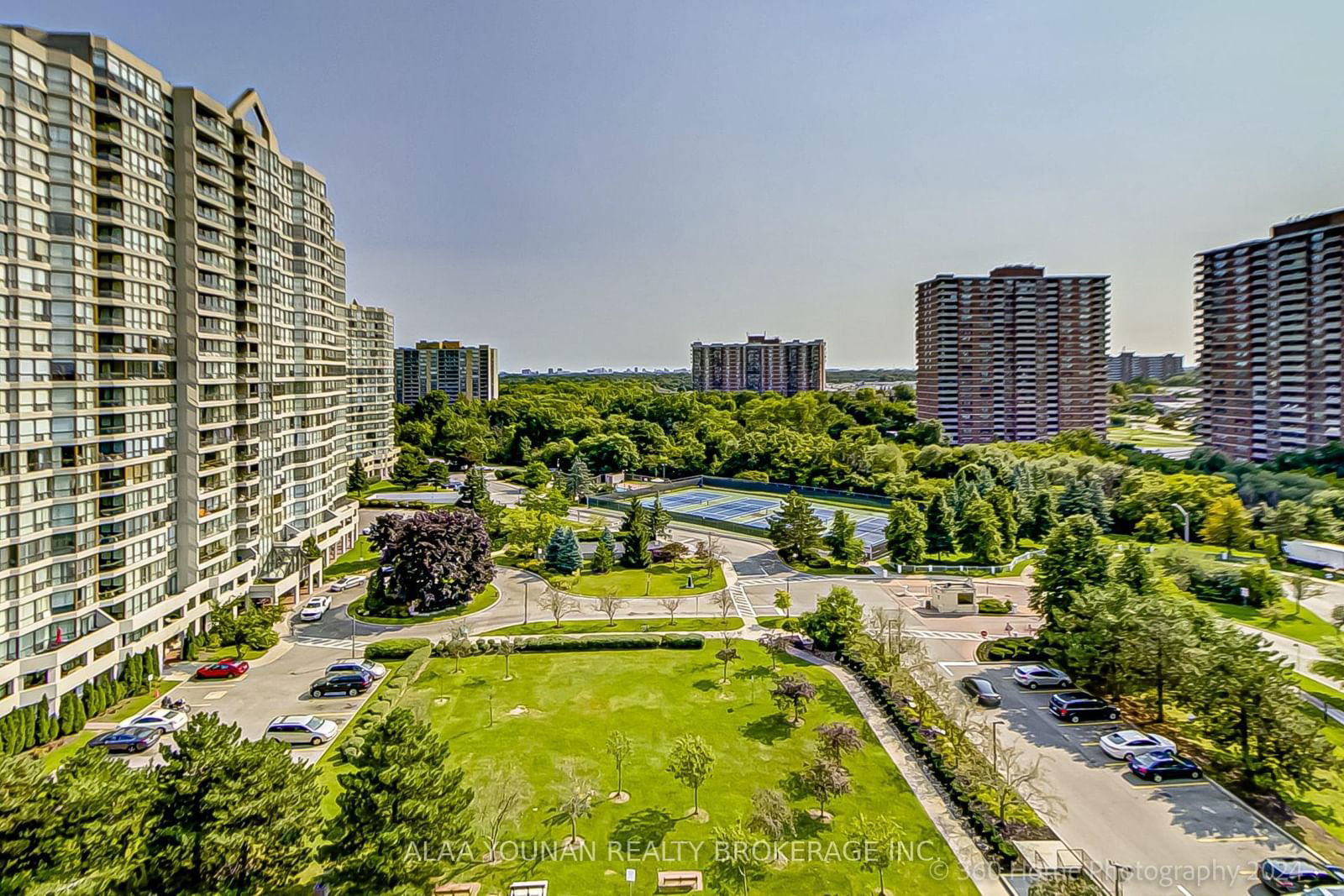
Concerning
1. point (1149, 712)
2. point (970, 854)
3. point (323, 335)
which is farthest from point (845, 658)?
point (323, 335)

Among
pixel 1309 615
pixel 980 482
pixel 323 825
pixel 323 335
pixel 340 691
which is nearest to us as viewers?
pixel 323 825

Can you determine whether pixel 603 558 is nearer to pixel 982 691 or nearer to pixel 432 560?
pixel 432 560

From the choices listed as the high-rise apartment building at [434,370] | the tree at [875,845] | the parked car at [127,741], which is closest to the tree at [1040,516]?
the tree at [875,845]

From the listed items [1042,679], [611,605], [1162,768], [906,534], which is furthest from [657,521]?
[1162,768]

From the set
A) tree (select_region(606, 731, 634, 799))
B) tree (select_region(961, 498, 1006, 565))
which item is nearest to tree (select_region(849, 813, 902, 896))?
tree (select_region(606, 731, 634, 799))

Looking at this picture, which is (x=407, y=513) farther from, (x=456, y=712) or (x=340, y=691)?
(x=456, y=712)

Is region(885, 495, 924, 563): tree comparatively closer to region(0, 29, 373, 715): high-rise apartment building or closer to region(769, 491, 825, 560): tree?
region(769, 491, 825, 560): tree
